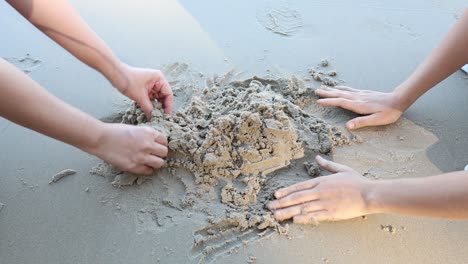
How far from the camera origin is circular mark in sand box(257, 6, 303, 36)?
1.82 metres

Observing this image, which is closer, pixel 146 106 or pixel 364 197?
pixel 364 197

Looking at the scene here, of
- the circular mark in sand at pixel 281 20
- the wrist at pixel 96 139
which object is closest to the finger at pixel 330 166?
the wrist at pixel 96 139

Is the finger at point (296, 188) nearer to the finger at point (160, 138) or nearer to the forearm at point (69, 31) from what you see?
the finger at point (160, 138)

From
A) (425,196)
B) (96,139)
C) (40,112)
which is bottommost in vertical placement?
(425,196)

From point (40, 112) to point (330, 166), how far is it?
0.73m

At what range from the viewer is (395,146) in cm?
136

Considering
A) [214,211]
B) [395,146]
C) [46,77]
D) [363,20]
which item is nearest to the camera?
[214,211]

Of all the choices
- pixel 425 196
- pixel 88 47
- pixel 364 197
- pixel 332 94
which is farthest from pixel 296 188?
pixel 88 47

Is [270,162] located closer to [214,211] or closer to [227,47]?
[214,211]

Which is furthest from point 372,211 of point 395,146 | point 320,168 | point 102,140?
point 102,140

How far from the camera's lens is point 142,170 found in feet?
3.91

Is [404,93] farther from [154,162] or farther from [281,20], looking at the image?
[154,162]

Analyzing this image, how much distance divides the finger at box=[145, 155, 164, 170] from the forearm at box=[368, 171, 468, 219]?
0.53 metres

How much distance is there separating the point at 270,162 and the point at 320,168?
0.14 metres
